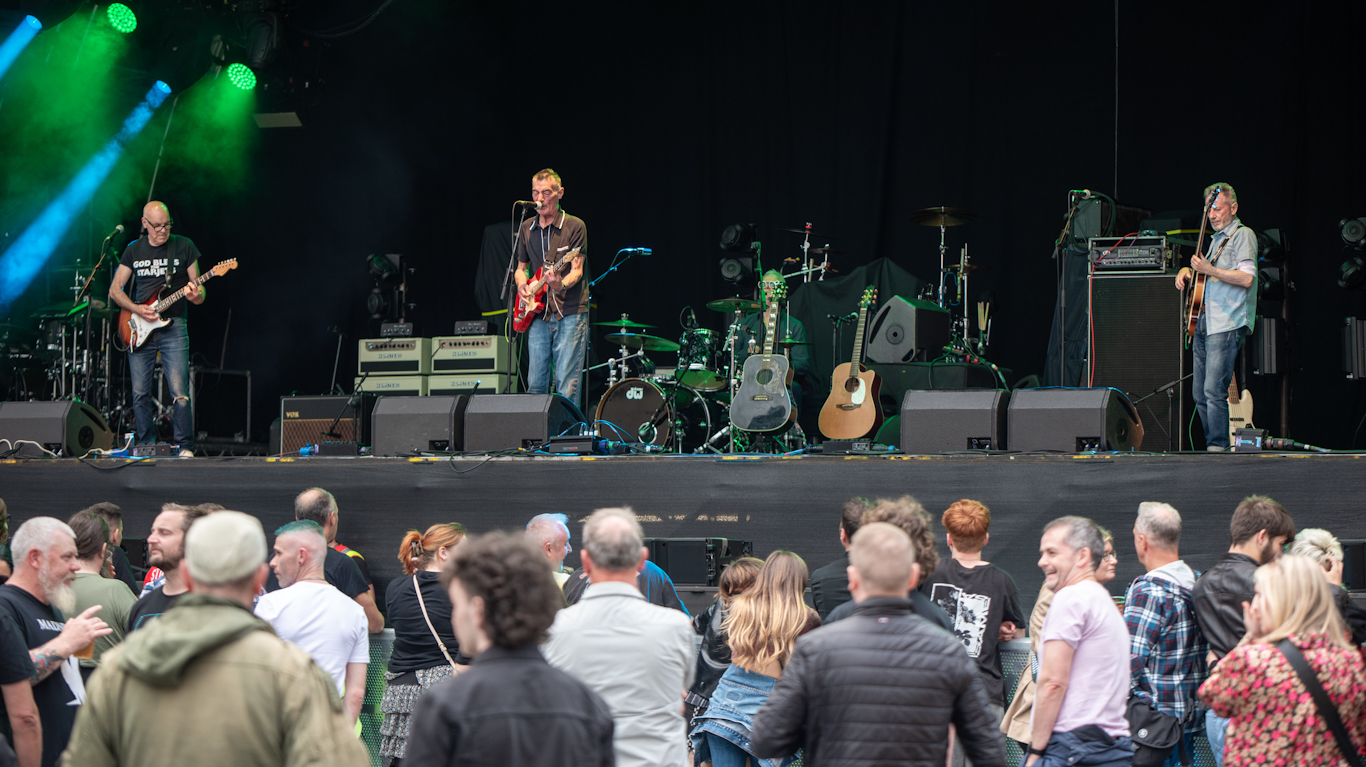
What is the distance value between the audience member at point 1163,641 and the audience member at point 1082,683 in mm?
571

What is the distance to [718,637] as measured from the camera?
434 cm

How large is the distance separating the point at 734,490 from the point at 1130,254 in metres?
3.83

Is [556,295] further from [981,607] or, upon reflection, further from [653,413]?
[981,607]

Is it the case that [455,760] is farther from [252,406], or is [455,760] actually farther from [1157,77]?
[252,406]

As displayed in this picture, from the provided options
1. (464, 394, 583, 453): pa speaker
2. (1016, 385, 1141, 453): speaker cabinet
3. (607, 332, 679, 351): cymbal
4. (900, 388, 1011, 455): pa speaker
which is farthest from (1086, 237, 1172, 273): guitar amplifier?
(464, 394, 583, 453): pa speaker

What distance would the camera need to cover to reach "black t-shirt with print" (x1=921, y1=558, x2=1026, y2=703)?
A: 4.49 meters

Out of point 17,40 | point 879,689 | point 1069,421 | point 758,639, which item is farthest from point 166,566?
point 17,40

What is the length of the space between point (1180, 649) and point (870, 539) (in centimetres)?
185

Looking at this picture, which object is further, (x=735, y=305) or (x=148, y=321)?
(x=735, y=305)

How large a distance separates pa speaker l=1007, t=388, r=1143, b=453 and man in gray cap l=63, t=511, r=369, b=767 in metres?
5.23

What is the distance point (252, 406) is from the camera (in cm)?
1281

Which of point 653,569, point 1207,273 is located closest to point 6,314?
point 653,569

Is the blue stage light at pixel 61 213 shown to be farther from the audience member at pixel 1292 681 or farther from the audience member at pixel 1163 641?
the audience member at pixel 1292 681

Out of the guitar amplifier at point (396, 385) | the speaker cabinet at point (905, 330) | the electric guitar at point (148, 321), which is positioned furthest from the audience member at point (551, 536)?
the guitar amplifier at point (396, 385)
